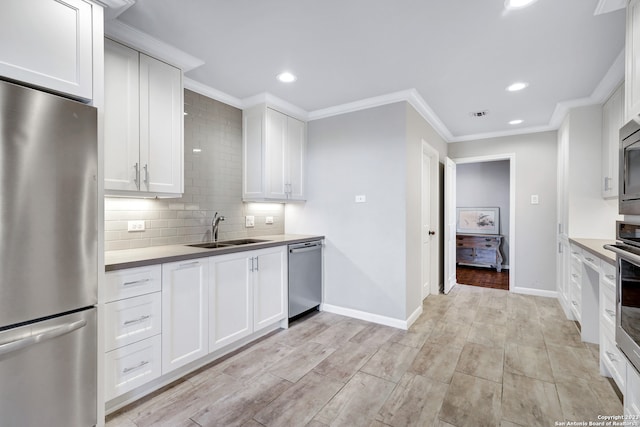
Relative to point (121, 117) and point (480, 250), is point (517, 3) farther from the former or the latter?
point (480, 250)

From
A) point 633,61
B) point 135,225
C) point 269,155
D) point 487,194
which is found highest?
point 633,61

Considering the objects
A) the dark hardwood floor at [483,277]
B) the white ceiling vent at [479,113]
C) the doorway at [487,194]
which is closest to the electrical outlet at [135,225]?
the white ceiling vent at [479,113]

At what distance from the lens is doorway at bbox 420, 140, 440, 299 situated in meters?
4.02

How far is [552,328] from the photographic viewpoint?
123 inches

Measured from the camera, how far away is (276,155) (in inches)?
132

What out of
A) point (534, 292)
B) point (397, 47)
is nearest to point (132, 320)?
point (397, 47)

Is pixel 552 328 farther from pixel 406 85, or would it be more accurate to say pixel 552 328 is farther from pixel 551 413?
pixel 406 85

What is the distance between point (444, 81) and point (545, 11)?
1004mm

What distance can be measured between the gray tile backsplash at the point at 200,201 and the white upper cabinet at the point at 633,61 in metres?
3.16

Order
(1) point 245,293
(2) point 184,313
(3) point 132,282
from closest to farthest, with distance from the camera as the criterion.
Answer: (3) point 132,282 < (2) point 184,313 < (1) point 245,293

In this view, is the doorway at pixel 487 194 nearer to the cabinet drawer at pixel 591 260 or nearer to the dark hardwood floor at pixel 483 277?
the dark hardwood floor at pixel 483 277

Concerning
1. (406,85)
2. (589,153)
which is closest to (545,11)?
(406,85)

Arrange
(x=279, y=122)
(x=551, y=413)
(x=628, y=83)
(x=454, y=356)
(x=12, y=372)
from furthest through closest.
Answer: (x=279, y=122) → (x=454, y=356) → (x=551, y=413) → (x=628, y=83) → (x=12, y=372)

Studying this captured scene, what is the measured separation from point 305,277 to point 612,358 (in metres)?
2.56
